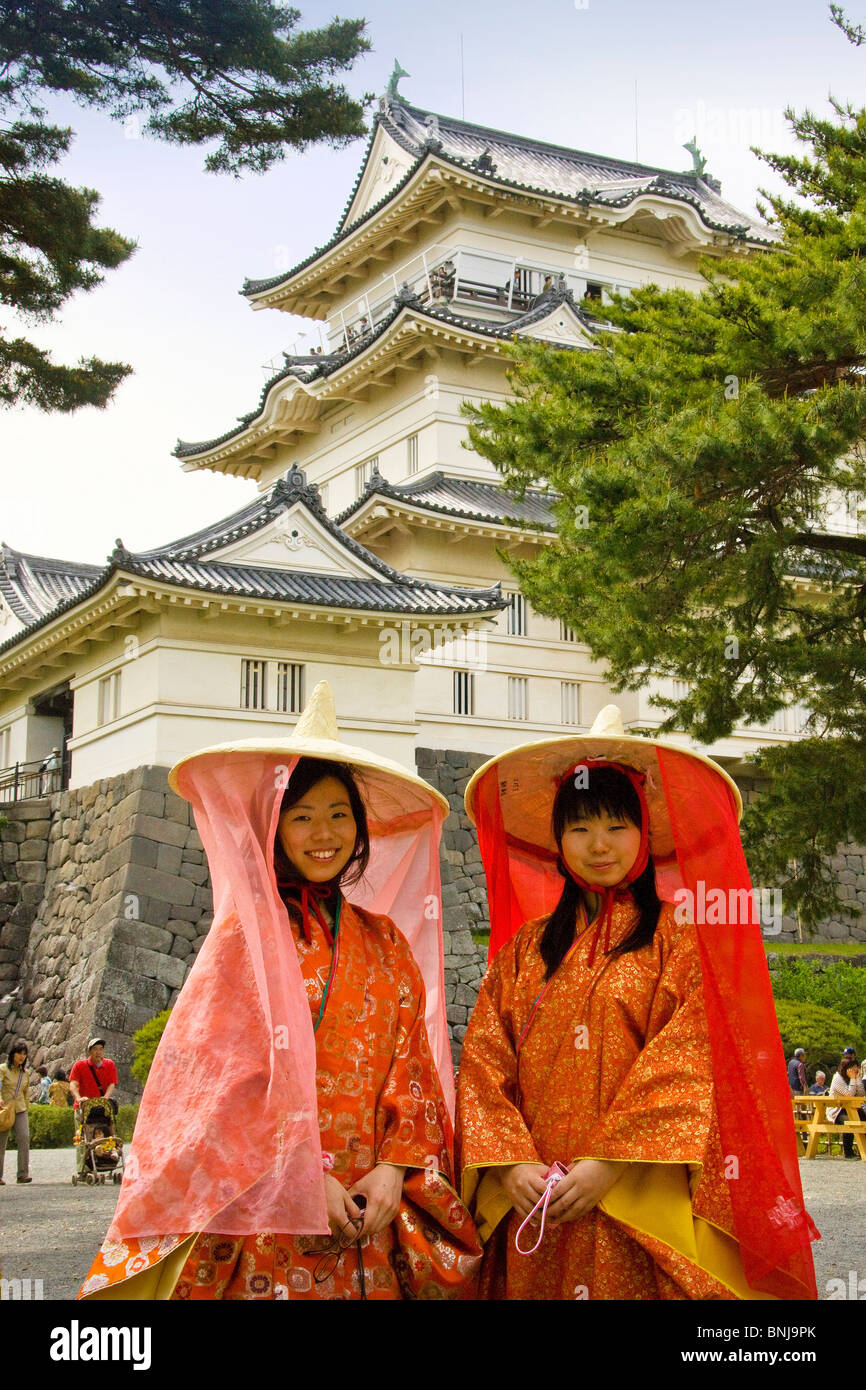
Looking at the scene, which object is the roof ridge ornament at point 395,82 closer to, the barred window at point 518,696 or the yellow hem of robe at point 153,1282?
the barred window at point 518,696

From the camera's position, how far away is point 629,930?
11.3ft

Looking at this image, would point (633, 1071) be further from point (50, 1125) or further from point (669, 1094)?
point (50, 1125)

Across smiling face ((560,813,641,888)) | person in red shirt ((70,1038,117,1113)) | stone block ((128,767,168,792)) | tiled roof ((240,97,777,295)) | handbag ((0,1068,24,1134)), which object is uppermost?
tiled roof ((240,97,777,295))

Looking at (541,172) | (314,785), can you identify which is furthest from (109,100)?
(541,172)

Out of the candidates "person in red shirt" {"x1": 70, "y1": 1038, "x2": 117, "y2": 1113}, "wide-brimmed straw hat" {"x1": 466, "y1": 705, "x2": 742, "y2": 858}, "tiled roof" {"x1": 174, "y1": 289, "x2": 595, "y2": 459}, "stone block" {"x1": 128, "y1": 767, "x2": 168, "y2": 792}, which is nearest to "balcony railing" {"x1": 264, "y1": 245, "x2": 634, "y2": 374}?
"tiled roof" {"x1": 174, "y1": 289, "x2": 595, "y2": 459}

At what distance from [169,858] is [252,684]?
8.62ft

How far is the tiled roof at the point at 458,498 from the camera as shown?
21.4 metres

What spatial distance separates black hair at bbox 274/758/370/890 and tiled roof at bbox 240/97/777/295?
947 inches

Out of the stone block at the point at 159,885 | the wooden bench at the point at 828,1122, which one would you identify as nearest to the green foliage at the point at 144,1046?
the stone block at the point at 159,885

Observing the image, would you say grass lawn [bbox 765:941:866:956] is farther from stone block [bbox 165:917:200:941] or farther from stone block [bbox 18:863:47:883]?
stone block [bbox 18:863:47:883]

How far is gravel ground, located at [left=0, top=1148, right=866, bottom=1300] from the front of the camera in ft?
23.3
